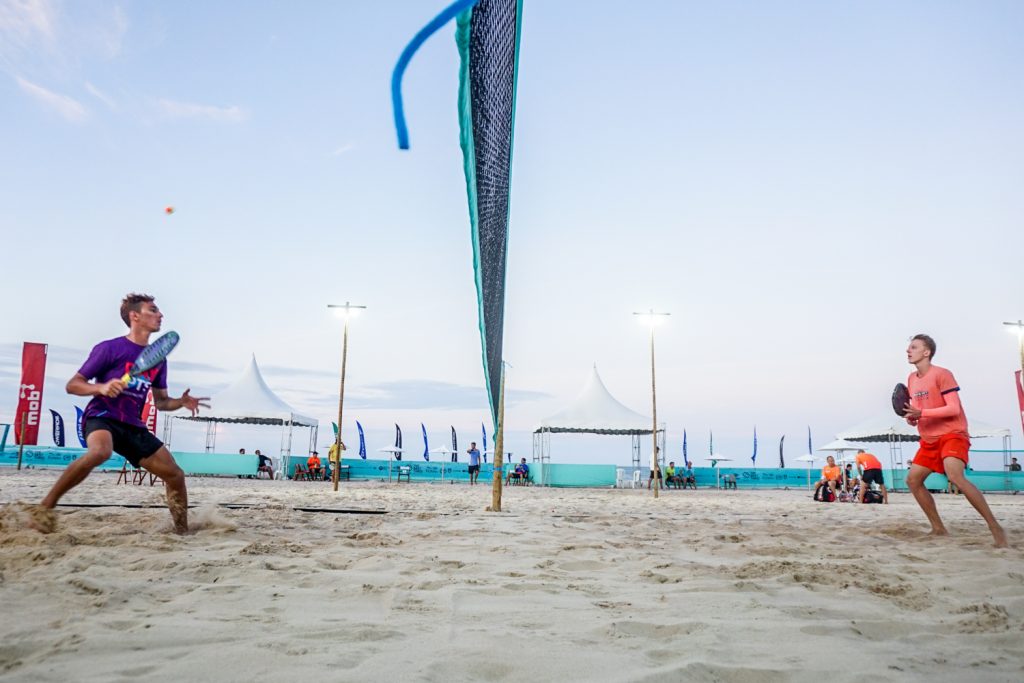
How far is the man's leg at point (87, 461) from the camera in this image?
3.47 m

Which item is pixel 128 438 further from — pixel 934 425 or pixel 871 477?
pixel 871 477

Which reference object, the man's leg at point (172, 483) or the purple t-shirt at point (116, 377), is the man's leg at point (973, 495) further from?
the purple t-shirt at point (116, 377)

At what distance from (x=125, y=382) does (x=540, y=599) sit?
254cm

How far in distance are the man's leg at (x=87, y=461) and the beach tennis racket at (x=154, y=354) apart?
0.35m

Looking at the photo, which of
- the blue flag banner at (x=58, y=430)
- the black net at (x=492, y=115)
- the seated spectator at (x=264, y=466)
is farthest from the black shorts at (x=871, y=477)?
the blue flag banner at (x=58, y=430)

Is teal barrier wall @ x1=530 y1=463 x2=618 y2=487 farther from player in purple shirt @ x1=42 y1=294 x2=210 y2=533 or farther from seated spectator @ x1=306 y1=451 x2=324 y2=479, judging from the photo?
player in purple shirt @ x1=42 y1=294 x2=210 y2=533

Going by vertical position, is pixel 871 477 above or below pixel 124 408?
below

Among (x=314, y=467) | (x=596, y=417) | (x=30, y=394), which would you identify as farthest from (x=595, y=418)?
(x=30, y=394)

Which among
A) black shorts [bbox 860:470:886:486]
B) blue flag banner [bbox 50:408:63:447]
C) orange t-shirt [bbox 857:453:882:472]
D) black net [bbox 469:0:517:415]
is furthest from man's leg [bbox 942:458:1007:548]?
blue flag banner [bbox 50:408:63:447]

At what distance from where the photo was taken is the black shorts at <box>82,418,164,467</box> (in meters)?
3.62

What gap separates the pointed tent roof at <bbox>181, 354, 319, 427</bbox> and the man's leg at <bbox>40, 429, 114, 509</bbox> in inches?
692

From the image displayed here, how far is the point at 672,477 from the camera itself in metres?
21.2

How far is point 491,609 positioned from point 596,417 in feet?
61.4

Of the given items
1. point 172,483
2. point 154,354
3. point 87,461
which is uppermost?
point 154,354
